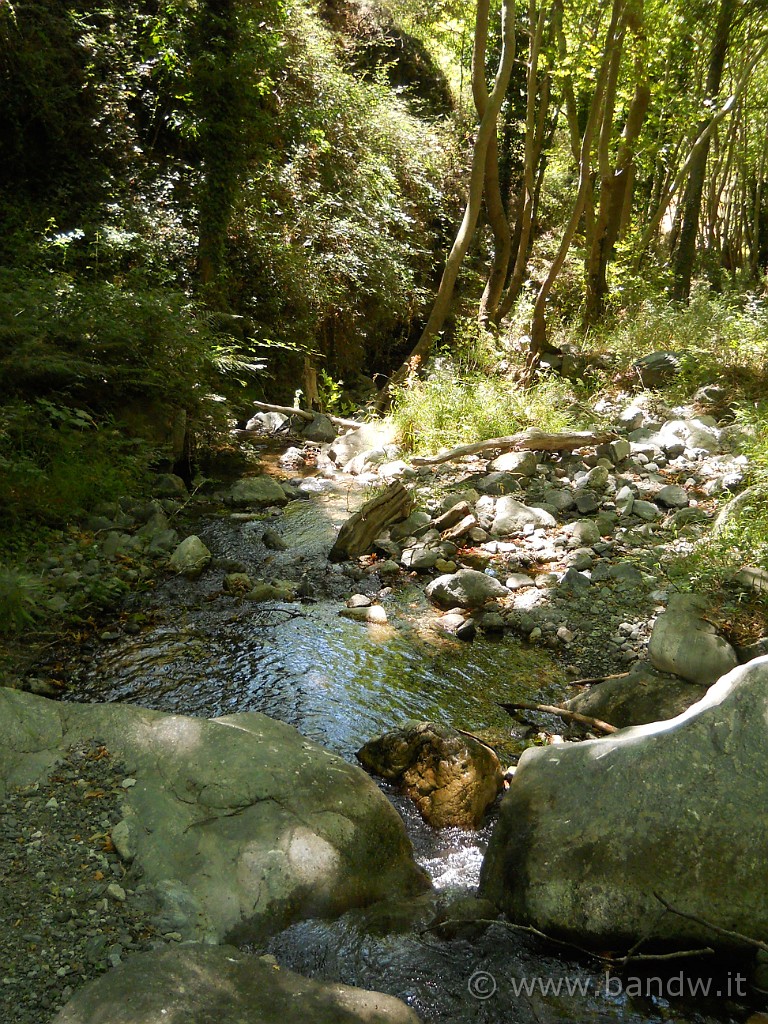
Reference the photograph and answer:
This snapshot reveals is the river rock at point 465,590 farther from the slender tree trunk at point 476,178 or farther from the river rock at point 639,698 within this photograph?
the slender tree trunk at point 476,178

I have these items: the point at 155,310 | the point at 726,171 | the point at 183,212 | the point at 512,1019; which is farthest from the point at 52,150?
the point at 726,171

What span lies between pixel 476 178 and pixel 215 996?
419 inches

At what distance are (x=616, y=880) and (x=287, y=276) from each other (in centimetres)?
974

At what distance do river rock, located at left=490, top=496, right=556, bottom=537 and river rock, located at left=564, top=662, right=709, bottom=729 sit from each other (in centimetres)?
268

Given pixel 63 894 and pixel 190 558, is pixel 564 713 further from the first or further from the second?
pixel 190 558

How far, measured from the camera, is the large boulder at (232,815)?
2414mm

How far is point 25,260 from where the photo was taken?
7543mm

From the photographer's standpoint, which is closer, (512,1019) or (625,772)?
(512,1019)

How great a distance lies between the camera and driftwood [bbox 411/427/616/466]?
8.23 metres

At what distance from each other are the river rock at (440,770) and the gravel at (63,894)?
129cm

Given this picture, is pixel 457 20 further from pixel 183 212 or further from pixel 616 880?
pixel 616 880

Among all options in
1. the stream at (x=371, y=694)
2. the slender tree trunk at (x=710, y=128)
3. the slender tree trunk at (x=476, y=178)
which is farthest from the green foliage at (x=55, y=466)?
the slender tree trunk at (x=710, y=128)

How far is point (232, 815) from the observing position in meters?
2.64

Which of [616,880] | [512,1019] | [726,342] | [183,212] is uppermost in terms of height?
[183,212]
